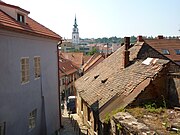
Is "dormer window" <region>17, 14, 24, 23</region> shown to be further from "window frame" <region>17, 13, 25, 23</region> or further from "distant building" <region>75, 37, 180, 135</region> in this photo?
"distant building" <region>75, 37, 180, 135</region>

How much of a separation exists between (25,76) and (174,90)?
291 inches

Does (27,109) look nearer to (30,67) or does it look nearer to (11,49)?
(30,67)

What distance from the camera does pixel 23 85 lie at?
12797 millimetres

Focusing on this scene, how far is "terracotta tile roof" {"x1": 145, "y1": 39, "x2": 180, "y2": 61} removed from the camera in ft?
137

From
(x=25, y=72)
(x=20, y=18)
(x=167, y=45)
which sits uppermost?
(x=20, y=18)

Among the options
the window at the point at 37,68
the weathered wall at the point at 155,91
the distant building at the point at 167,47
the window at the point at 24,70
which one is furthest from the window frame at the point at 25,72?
the distant building at the point at 167,47

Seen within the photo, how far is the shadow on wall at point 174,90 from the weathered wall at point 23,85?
713cm

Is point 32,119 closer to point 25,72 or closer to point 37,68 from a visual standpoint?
point 25,72

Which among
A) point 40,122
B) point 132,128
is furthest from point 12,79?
point 132,128

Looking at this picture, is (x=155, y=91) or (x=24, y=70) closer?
(x=155, y=91)

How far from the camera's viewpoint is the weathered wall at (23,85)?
35.9 feet

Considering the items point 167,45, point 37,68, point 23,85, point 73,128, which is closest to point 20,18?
point 37,68

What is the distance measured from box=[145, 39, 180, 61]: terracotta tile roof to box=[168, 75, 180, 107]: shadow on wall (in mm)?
29180

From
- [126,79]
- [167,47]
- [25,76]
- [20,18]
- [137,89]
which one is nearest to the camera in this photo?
[137,89]
